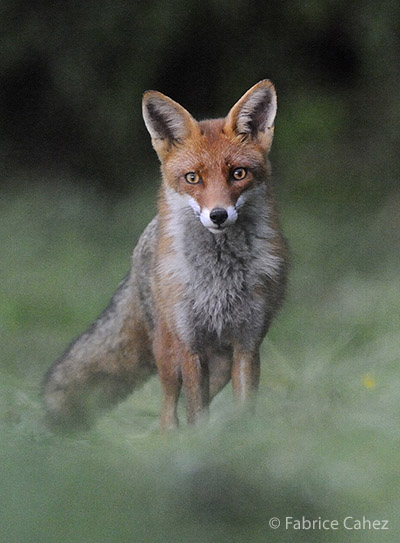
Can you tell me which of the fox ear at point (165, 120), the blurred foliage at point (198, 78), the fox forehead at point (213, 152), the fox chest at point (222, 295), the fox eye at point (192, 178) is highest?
the blurred foliage at point (198, 78)

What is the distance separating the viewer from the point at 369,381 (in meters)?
5.79

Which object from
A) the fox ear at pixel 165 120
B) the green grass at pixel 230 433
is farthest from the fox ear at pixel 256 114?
the green grass at pixel 230 433

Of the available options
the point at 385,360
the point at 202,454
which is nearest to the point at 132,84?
the point at 385,360

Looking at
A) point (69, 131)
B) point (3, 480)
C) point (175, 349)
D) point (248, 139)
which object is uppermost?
point (69, 131)

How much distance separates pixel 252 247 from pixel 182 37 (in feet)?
19.4

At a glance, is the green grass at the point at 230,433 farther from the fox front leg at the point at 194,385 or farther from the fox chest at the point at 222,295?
the fox chest at the point at 222,295

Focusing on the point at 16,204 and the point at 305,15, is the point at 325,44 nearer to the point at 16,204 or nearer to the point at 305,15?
the point at 305,15

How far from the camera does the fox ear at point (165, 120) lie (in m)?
5.22

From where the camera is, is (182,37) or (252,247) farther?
(182,37)

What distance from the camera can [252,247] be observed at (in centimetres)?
538

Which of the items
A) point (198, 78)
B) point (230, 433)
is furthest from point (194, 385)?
point (198, 78)

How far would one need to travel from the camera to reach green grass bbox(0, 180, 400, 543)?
404 cm

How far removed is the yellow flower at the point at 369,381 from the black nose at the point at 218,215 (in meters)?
1.31

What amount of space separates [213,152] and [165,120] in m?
0.31
